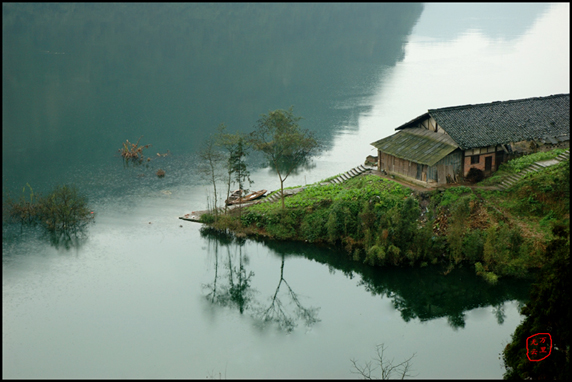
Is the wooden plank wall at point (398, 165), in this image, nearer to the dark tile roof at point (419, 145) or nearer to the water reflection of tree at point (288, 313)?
the dark tile roof at point (419, 145)

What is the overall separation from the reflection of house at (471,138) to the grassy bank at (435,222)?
1464mm

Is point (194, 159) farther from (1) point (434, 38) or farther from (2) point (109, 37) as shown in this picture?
(1) point (434, 38)

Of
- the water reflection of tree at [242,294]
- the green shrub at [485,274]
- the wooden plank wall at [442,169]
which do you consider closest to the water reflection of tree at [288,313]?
the water reflection of tree at [242,294]

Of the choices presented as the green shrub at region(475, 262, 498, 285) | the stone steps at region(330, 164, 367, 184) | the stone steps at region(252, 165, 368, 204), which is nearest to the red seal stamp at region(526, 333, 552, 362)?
the green shrub at region(475, 262, 498, 285)

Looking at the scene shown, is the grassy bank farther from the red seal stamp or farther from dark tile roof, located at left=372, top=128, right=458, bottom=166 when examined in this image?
the red seal stamp

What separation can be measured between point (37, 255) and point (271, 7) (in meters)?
111

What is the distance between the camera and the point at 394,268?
33.1m

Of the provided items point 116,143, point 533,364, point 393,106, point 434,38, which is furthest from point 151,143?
point 434,38

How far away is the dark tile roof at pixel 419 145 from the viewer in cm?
3738

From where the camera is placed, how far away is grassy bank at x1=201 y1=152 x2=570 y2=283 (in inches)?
1259

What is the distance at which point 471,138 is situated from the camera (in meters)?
37.6

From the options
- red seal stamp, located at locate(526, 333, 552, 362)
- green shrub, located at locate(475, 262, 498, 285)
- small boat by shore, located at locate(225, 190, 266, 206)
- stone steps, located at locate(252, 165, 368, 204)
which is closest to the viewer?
red seal stamp, located at locate(526, 333, 552, 362)

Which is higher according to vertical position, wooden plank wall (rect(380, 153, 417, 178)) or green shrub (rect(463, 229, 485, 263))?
wooden plank wall (rect(380, 153, 417, 178))

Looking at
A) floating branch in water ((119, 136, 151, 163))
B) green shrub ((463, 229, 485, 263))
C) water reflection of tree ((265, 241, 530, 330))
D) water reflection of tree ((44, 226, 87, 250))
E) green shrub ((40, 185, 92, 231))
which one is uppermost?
floating branch in water ((119, 136, 151, 163))
